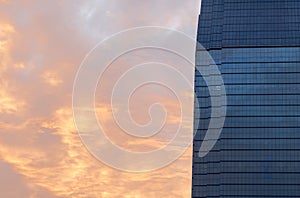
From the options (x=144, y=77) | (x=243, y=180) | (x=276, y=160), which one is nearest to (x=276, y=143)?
(x=276, y=160)

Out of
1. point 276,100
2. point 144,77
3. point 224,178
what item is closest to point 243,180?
point 224,178

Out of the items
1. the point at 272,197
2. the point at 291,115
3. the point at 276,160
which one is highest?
the point at 291,115

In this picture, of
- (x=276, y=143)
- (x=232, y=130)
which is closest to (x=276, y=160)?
(x=276, y=143)

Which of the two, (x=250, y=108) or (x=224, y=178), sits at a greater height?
(x=250, y=108)

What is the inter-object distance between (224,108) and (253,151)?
18.9 m

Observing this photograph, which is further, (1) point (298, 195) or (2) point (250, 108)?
(2) point (250, 108)

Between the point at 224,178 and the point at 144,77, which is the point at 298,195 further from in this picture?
the point at 144,77

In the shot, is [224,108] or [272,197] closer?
[272,197]

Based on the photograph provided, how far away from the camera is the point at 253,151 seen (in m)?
194

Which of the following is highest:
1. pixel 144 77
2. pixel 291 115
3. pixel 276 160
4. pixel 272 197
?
pixel 144 77

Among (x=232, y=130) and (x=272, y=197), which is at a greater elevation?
(x=232, y=130)

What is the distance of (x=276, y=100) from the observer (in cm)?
19888

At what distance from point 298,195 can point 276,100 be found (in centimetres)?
3572

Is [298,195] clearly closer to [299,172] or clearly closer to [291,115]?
[299,172]
